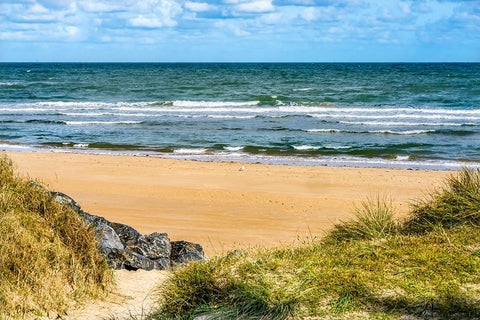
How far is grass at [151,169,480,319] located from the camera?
440 centimetres

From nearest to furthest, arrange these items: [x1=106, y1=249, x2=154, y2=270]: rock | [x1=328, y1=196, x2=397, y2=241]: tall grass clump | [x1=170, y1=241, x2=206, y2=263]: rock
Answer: [x1=328, y1=196, x2=397, y2=241]: tall grass clump
[x1=106, y1=249, x2=154, y2=270]: rock
[x1=170, y1=241, x2=206, y2=263]: rock

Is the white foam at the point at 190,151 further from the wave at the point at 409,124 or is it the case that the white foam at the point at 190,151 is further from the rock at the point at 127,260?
the rock at the point at 127,260

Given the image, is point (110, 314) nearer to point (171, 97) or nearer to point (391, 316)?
point (391, 316)

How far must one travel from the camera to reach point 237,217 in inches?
438

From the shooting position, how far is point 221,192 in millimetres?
13188

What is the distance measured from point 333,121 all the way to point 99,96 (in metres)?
22.4

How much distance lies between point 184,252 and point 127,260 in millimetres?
1001

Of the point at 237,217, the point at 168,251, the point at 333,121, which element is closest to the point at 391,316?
the point at 168,251

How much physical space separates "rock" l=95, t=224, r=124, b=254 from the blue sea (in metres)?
11.3

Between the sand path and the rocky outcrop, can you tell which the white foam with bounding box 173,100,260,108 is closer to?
the rocky outcrop

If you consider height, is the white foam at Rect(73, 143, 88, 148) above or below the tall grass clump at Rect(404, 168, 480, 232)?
below

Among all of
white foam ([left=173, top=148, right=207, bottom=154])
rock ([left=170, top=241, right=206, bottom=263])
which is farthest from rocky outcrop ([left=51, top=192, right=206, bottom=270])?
white foam ([left=173, top=148, right=207, bottom=154])

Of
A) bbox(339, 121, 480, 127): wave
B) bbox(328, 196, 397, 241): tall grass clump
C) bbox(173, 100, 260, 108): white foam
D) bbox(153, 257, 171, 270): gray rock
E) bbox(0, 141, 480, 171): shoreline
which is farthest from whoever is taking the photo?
bbox(173, 100, 260, 108): white foam

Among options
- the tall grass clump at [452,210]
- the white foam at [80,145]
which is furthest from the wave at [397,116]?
the tall grass clump at [452,210]
